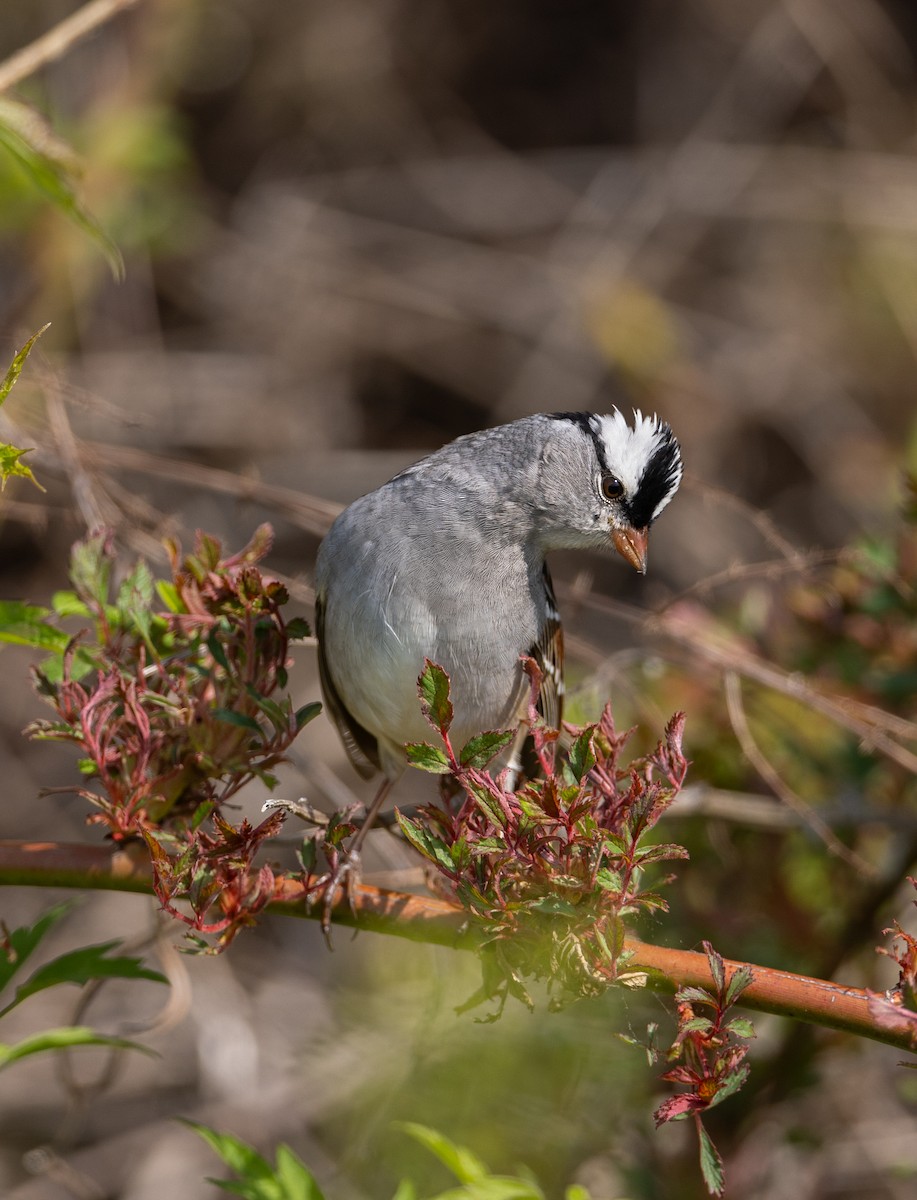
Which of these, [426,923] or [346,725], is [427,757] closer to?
[426,923]

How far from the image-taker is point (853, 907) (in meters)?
3.12

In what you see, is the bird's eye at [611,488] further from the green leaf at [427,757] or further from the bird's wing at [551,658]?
the green leaf at [427,757]

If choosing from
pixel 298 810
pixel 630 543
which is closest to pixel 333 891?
pixel 298 810

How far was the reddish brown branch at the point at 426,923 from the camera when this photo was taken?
1.63 metres

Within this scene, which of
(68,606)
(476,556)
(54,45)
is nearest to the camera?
(68,606)

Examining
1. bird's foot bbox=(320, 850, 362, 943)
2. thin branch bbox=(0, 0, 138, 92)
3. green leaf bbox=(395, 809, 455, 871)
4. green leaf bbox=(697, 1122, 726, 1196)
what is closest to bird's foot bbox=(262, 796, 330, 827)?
bird's foot bbox=(320, 850, 362, 943)

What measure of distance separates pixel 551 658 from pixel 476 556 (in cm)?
34

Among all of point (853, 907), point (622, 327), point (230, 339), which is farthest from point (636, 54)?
point (853, 907)

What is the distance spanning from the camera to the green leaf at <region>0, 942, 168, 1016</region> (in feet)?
6.15

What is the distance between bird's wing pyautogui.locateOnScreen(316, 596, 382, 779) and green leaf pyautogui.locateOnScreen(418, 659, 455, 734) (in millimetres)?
986

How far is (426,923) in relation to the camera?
181cm

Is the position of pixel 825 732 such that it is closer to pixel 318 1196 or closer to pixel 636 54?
pixel 318 1196

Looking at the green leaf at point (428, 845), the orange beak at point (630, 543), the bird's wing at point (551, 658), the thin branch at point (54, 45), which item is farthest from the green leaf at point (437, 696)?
the thin branch at point (54, 45)

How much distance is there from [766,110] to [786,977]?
6131 millimetres
